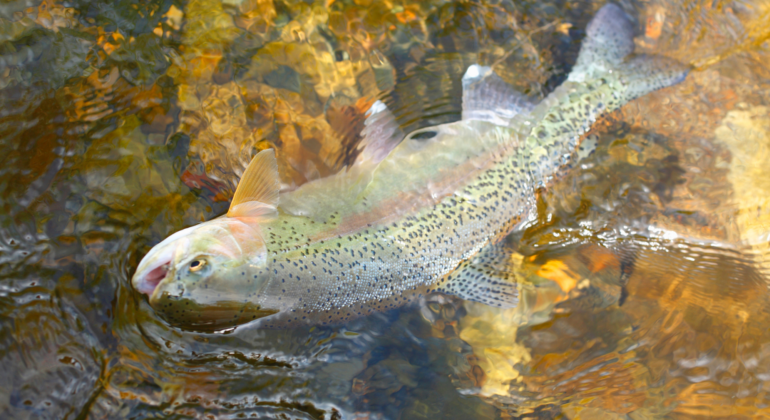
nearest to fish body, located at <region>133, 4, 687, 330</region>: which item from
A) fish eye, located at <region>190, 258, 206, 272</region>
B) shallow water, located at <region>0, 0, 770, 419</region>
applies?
fish eye, located at <region>190, 258, 206, 272</region>

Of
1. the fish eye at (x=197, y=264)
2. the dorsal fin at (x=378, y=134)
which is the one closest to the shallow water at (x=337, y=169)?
the dorsal fin at (x=378, y=134)

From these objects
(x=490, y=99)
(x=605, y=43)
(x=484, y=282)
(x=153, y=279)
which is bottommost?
(x=484, y=282)

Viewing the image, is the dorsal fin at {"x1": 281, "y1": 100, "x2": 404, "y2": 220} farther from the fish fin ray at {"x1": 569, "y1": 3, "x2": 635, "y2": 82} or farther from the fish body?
the fish fin ray at {"x1": 569, "y1": 3, "x2": 635, "y2": 82}

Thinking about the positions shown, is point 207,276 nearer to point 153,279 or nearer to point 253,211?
point 153,279

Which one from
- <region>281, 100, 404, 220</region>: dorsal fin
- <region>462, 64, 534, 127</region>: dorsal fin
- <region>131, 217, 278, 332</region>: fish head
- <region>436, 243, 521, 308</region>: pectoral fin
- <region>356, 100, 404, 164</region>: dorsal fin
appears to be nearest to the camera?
<region>131, 217, 278, 332</region>: fish head

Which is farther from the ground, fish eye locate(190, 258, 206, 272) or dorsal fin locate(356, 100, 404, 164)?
dorsal fin locate(356, 100, 404, 164)

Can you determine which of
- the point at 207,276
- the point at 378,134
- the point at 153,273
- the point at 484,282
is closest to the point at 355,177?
the point at 378,134

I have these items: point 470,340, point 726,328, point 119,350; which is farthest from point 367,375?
point 726,328

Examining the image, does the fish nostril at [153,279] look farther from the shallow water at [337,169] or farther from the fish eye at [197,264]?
the shallow water at [337,169]
